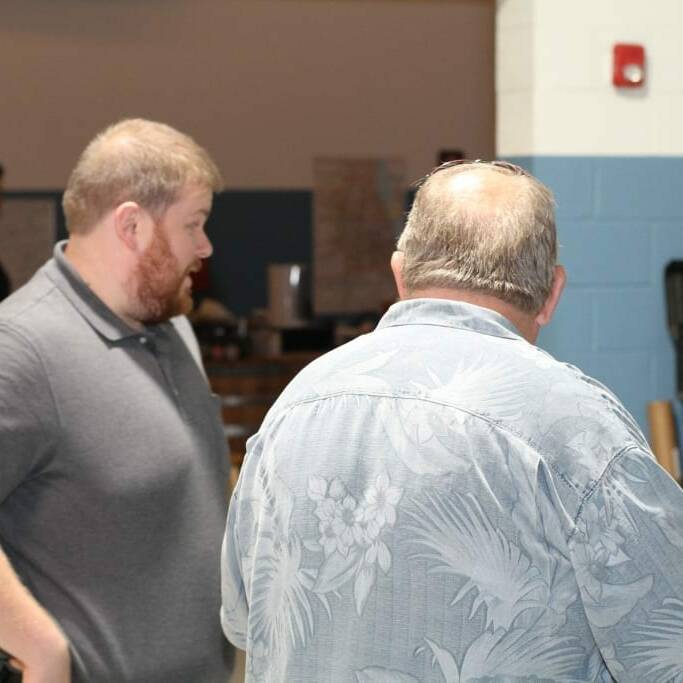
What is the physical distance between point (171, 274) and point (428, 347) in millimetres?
868

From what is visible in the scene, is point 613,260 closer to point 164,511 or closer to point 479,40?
point 164,511

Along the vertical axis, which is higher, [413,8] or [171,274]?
[413,8]

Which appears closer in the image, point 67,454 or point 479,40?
point 67,454

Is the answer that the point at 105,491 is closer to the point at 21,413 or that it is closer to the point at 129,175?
the point at 21,413

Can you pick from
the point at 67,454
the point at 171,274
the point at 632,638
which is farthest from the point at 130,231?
the point at 632,638

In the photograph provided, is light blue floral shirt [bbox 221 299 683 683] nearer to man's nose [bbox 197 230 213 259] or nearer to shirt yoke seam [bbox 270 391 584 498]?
shirt yoke seam [bbox 270 391 584 498]

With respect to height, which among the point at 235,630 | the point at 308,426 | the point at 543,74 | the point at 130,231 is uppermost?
the point at 543,74

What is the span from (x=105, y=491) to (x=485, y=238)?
0.83 metres

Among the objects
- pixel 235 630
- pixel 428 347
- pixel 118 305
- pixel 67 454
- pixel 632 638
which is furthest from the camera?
pixel 118 305

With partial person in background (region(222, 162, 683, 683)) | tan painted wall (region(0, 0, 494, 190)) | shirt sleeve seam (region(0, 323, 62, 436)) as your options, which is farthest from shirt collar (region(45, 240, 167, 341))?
tan painted wall (region(0, 0, 494, 190))

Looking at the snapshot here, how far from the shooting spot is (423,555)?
1.40 metres

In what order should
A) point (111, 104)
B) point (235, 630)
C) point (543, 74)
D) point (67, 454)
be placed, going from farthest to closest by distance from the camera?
point (111, 104) → point (543, 74) → point (67, 454) → point (235, 630)

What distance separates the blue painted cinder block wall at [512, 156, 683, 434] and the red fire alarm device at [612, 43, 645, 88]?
18 cm

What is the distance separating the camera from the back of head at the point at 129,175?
221 centimetres
